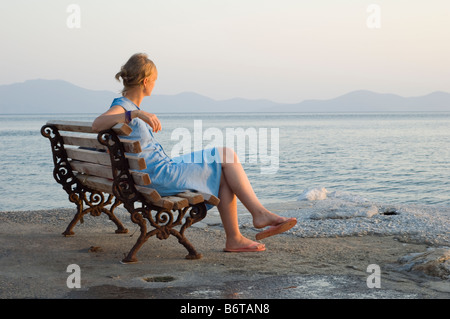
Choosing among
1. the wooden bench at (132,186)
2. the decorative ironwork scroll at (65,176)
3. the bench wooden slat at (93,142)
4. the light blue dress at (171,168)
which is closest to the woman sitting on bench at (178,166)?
the light blue dress at (171,168)

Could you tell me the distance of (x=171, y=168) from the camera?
15.3 ft

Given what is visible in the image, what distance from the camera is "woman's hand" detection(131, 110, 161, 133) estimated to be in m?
4.40

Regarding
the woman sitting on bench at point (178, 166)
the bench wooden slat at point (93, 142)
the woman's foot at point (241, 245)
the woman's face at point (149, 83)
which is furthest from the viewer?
the woman's foot at point (241, 245)

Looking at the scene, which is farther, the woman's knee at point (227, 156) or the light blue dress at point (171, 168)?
the woman's knee at point (227, 156)

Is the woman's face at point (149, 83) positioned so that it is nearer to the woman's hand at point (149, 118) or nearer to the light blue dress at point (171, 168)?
the light blue dress at point (171, 168)

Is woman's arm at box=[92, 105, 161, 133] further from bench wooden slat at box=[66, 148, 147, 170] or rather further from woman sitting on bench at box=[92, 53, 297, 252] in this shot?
bench wooden slat at box=[66, 148, 147, 170]

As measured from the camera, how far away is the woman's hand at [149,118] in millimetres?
4398

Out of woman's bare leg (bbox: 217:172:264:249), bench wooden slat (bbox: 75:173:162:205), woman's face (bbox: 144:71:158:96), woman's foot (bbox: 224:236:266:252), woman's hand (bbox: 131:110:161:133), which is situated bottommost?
woman's foot (bbox: 224:236:266:252)

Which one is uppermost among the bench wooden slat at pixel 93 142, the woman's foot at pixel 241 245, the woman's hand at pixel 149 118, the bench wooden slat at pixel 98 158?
the woman's hand at pixel 149 118

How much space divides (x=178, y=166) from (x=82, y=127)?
1045 millimetres

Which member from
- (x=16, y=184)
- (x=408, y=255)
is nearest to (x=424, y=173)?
(x=16, y=184)

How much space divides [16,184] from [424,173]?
1316cm

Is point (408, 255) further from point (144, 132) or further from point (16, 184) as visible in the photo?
point (16, 184)

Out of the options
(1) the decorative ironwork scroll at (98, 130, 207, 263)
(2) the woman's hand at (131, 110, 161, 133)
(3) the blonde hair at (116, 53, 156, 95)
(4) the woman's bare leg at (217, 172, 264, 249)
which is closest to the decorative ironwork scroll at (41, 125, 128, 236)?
(1) the decorative ironwork scroll at (98, 130, 207, 263)
